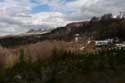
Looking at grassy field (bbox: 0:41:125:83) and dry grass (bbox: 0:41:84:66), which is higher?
dry grass (bbox: 0:41:84:66)

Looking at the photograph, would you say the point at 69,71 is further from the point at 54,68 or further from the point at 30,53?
the point at 30,53

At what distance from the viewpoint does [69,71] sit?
16.9 m

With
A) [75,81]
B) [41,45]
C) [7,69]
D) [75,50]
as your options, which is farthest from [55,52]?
[75,81]

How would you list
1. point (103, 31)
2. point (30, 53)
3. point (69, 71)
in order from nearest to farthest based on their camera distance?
point (69, 71), point (30, 53), point (103, 31)

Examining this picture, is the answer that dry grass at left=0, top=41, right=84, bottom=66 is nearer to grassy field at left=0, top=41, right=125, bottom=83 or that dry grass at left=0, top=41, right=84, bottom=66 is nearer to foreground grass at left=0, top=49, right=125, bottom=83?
grassy field at left=0, top=41, right=125, bottom=83

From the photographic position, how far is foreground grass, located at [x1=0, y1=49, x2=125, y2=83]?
15.2 meters

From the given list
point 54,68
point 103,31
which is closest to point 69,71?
point 54,68

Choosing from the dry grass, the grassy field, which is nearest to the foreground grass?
the grassy field

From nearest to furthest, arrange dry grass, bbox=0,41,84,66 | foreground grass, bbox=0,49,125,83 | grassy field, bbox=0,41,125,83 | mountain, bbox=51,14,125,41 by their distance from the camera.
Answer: foreground grass, bbox=0,49,125,83 < grassy field, bbox=0,41,125,83 < dry grass, bbox=0,41,84,66 < mountain, bbox=51,14,125,41

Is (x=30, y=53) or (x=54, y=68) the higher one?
(x=30, y=53)

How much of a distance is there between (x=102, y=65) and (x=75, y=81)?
3480 millimetres

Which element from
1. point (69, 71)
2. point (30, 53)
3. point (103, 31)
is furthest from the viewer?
point (103, 31)

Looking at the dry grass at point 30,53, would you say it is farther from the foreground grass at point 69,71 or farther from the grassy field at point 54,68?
the foreground grass at point 69,71

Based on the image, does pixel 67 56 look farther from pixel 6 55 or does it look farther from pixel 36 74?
pixel 36 74
